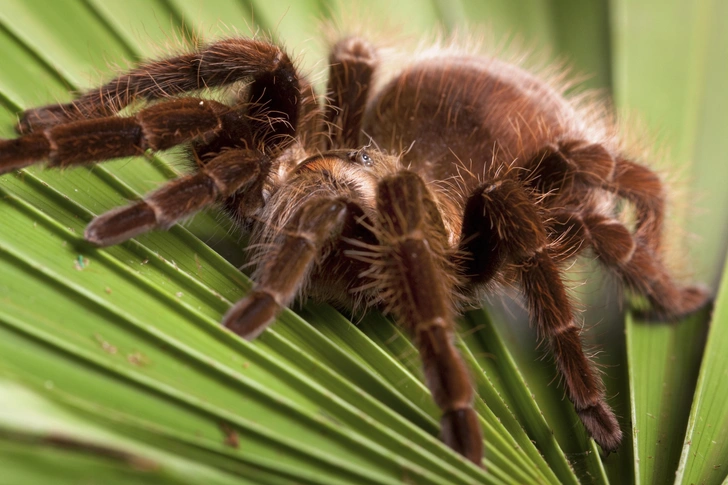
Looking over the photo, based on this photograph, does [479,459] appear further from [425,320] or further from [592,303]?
[592,303]

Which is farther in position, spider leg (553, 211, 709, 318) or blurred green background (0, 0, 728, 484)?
spider leg (553, 211, 709, 318)

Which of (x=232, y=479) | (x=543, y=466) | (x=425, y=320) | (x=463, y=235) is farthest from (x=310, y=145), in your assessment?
(x=232, y=479)

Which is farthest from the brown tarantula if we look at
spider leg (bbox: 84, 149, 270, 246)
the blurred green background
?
the blurred green background

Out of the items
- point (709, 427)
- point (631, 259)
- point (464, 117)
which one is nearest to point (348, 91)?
point (464, 117)

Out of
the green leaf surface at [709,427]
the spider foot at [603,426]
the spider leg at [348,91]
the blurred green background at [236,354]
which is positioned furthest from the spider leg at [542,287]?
the spider leg at [348,91]

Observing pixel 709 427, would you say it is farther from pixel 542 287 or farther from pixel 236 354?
pixel 236 354

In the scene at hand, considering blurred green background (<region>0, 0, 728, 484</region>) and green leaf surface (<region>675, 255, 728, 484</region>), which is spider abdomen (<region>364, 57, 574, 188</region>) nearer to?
blurred green background (<region>0, 0, 728, 484</region>)

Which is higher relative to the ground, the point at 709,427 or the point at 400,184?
the point at 400,184

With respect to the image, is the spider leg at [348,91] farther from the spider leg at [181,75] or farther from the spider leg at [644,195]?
the spider leg at [644,195]
